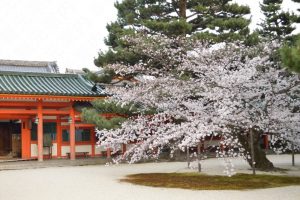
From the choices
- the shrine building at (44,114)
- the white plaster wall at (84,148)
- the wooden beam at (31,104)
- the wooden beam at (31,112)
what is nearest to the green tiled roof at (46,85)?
the shrine building at (44,114)

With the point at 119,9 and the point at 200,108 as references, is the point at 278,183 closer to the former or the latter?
the point at 200,108

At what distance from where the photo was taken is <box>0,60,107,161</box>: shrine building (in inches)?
810

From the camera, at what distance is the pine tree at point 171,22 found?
18.2 meters

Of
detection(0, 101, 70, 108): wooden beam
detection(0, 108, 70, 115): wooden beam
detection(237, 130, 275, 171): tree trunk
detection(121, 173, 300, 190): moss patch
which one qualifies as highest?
detection(0, 101, 70, 108): wooden beam

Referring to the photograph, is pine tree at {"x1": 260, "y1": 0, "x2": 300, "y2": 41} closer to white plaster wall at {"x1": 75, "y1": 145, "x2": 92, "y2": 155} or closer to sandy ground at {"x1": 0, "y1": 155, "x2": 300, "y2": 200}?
white plaster wall at {"x1": 75, "y1": 145, "x2": 92, "y2": 155}

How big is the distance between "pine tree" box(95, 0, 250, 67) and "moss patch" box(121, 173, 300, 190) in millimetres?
5956

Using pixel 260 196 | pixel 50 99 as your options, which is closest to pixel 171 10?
pixel 50 99

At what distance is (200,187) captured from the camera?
12.0 meters

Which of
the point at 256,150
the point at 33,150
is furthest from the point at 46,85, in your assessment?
the point at 256,150

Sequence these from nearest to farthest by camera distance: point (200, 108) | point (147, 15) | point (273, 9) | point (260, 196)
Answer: point (260, 196), point (200, 108), point (147, 15), point (273, 9)

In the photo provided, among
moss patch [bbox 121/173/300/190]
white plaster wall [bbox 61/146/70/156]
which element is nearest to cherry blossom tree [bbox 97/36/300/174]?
moss patch [bbox 121/173/300/190]

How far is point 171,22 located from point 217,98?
5404 millimetres

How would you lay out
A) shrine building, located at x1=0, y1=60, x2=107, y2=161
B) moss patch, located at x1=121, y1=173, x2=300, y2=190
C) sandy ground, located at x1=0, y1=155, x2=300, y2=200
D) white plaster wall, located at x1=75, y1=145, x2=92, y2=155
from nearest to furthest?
sandy ground, located at x1=0, y1=155, x2=300, y2=200, moss patch, located at x1=121, y1=173, x2=300, y2=190, shrine building, located at x1=0, y1=60, x2=107, y2=161, white plaster wall, located at x1=75, y1=145, x2=92, y2=155

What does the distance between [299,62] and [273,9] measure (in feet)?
83.8
